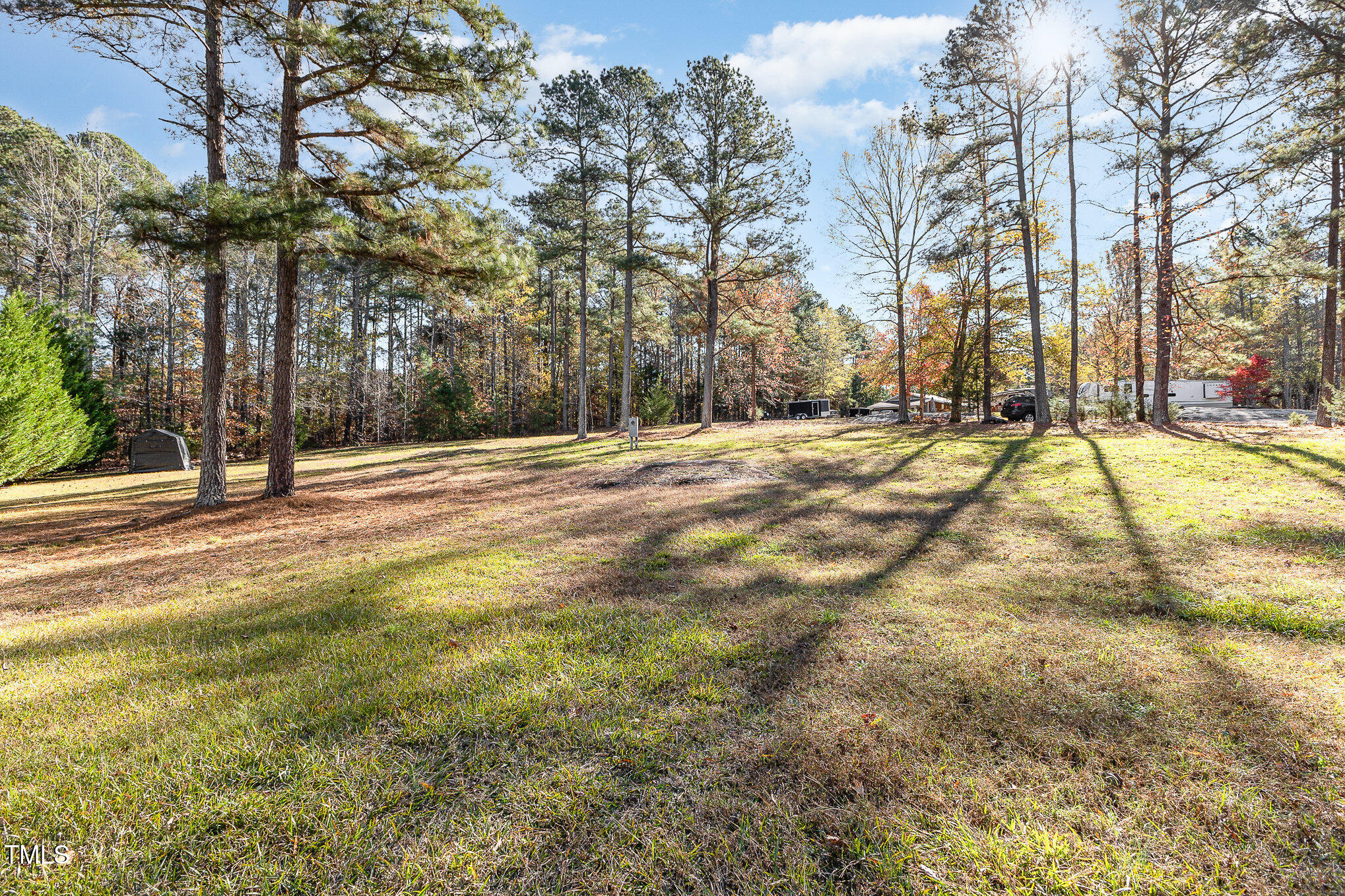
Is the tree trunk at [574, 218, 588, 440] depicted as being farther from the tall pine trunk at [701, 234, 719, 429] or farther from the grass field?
the grass field

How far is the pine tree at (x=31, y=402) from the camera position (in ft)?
39.0

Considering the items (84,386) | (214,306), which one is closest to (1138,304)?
(214,306)

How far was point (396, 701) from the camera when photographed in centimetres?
275

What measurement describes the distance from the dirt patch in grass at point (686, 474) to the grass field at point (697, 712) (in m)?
3.83

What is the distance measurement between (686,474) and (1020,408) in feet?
65.2

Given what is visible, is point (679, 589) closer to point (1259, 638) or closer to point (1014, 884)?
point (1014, 884)

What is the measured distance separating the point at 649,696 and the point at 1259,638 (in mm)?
4154

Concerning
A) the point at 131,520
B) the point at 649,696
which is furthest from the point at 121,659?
the point at 131,520

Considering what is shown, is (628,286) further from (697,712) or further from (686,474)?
(697,712)

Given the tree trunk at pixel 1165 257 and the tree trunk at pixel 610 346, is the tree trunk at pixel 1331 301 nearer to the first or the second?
the tree trunk at pixel 1165 257

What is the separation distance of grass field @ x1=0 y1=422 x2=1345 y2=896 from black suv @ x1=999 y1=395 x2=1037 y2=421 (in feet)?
59.1

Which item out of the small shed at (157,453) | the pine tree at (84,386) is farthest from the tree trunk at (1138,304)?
the pine tree at (84,386)

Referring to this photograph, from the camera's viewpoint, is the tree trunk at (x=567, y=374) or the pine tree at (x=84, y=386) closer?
the pine tree at (x=84, y=386)

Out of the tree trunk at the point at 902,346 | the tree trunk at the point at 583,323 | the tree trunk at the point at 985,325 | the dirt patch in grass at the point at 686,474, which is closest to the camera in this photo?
the dirt patch in grass at the point at 686,474
